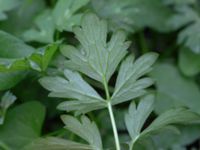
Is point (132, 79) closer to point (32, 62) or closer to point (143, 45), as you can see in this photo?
point (32, 62)

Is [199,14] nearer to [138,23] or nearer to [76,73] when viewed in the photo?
[138,23]

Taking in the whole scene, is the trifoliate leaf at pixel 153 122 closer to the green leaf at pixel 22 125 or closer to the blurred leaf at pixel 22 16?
the green leaf at pixel 22 125

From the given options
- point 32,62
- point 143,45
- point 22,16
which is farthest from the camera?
point 143,45

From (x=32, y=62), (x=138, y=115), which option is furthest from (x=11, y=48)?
(x=138, y=115)

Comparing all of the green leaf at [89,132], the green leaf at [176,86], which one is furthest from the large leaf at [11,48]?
the green leaf at [176,86]

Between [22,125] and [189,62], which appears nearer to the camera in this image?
[22,125]

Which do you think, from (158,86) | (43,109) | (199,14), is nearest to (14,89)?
(43,109)
